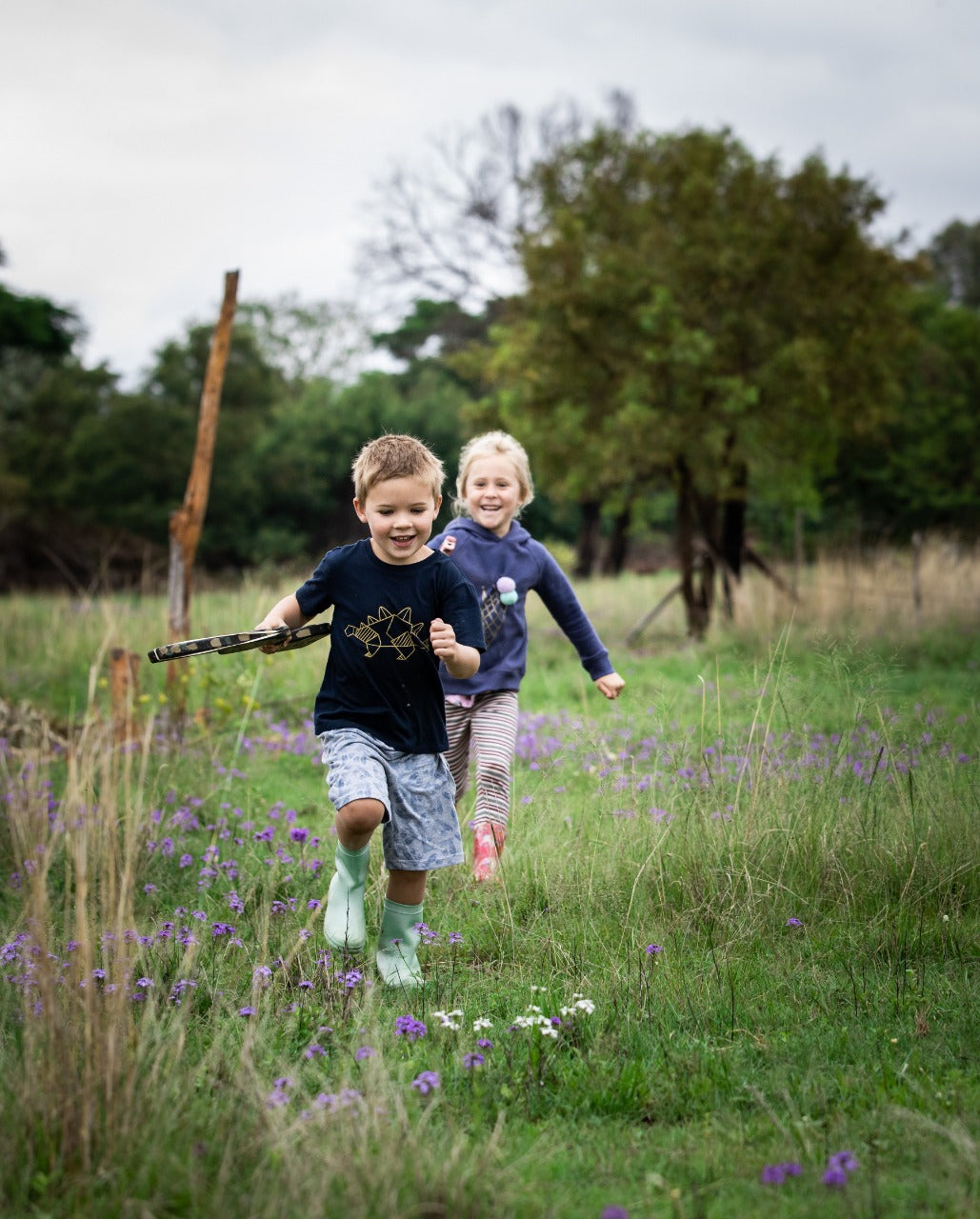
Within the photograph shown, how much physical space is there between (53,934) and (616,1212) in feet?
8.26

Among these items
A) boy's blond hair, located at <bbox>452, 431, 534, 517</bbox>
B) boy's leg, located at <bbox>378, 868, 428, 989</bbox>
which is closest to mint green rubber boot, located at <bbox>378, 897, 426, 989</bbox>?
boy's leg, located at <bbox>378, 868, 428, 989</bbox>

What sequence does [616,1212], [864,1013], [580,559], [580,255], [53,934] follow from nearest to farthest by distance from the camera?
[616,1212] → [864,1013] → [53,934] → [580,255] → [580,559]

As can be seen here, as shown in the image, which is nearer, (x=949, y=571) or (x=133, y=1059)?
(x=133, y=1059)

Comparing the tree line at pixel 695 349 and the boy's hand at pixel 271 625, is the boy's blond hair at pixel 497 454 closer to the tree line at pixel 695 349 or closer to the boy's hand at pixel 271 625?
the boy's hand at pixel 271 625

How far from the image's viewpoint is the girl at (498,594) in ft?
15.5

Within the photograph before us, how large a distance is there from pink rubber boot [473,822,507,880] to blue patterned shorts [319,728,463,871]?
1.84 feet

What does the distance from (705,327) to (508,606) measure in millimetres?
11012

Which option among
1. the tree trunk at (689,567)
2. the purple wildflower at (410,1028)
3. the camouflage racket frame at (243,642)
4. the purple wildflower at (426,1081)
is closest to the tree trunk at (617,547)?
the tree trunk at (689,567)

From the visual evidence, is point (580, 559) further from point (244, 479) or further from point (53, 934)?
point (53, 934)

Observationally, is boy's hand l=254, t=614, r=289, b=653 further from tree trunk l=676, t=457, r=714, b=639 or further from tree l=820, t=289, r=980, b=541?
tree l=820, t=289, r=980, b=541

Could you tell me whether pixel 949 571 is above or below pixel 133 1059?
above

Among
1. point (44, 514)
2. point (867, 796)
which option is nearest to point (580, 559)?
point (44, 514)

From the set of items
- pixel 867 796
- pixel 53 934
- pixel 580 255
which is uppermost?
pixel 580 255

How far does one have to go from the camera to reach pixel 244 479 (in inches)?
1236
